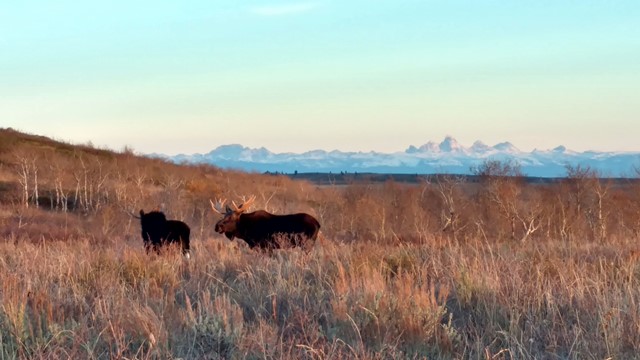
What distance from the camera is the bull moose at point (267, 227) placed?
1451cm

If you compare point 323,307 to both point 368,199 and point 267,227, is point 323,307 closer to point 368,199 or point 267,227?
point 267,227

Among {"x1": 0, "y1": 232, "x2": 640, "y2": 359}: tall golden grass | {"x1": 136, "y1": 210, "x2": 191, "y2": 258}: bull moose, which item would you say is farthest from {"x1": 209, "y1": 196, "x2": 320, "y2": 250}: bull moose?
{"x1": 0, "y1": 232, "x2": 640, "y2": 359}: tall golden grass

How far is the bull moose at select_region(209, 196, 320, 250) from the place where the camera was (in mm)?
14515

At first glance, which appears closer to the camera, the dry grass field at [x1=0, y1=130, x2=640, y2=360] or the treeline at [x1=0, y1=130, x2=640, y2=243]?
the dry grass field at [x1=0, y1=130, x2=640, y2=360]

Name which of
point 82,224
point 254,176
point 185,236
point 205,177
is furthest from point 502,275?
point 254,176

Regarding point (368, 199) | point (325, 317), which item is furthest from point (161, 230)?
point (368, 199)

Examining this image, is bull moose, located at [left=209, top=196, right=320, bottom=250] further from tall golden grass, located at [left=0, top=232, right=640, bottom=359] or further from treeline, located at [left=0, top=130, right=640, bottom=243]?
treeline, located at [left=0, top=130, right=640, bottom=243]

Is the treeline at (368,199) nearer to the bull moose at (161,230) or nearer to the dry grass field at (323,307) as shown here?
the bull moose at (161,230)

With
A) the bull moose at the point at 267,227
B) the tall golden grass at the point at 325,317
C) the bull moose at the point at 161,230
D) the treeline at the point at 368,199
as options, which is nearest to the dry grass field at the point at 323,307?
the tall golden grass at the point at 325,317

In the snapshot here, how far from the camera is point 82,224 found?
51.2 metres

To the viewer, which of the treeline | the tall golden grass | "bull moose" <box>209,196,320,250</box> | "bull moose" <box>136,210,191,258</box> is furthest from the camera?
the treeline

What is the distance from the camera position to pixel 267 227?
15.4 metres

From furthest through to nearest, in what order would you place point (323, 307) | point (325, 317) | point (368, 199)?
point (368, 199)
point (323, 307)
point (325, 317)

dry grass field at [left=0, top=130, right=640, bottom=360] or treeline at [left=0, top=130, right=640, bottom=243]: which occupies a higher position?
dry grass field at [left=0, top=130, right=640, bottom=360]
